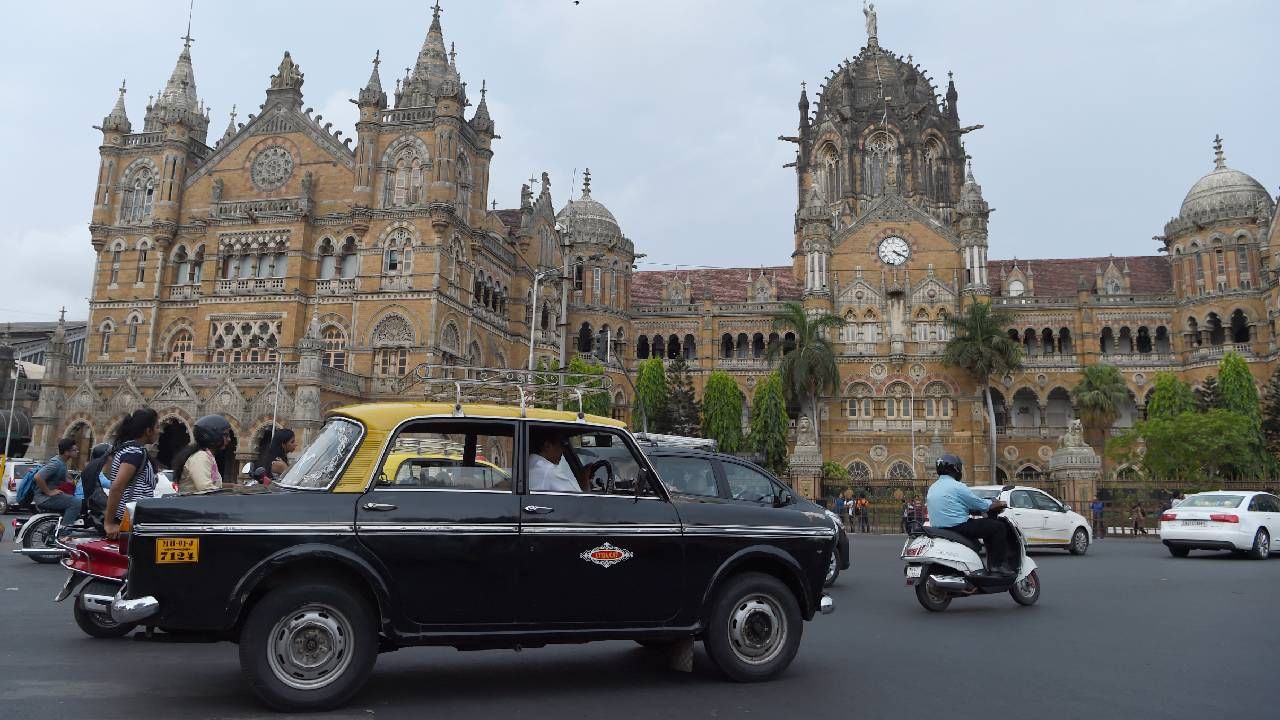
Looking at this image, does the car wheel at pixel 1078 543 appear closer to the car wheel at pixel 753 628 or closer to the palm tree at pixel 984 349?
the car wheel at pixel 753 628

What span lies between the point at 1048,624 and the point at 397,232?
109 ft

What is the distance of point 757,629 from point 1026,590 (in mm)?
5909

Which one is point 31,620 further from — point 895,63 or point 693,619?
point 895,63

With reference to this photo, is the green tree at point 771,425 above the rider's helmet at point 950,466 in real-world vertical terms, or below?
above

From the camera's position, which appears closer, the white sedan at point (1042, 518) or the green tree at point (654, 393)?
the white sedan at point (1042, 518)

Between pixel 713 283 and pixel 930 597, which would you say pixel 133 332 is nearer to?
pixel 713 283

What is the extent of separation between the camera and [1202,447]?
36.5 metres

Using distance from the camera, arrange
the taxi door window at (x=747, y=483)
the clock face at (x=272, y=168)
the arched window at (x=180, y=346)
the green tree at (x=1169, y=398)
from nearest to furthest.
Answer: the taxi door window at (x=747, y=483)
the arched window at (x=180, y=346)
the clock face at (x=272, y=168)
the green tree at (x=1169, y=398)

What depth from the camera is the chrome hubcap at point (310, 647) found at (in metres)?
5.47

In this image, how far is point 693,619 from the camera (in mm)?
6449

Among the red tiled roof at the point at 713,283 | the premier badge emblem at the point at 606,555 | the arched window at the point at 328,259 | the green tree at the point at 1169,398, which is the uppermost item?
the red tiled roof at the point at 713,283

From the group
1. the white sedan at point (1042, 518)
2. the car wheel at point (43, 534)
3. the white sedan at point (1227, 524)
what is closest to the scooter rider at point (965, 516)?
the white sedan at point (1042, 518)

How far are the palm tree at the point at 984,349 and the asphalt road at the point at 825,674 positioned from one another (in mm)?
39270

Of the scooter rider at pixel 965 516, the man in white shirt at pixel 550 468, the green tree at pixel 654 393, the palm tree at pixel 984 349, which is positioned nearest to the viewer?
the man in white shirt at pixel 550 468
